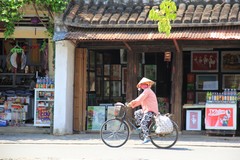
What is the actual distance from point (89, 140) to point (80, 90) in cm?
249

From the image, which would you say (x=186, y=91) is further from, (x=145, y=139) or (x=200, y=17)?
(x=145, y=139)

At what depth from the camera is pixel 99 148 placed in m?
14.6

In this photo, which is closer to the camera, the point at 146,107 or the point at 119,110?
the point at 146,107

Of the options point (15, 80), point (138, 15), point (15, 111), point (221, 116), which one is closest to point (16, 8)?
point (138, 15)

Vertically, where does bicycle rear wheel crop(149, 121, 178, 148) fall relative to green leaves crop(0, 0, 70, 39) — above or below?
below

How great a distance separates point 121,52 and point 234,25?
497 cm

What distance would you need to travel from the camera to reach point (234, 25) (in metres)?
16.7

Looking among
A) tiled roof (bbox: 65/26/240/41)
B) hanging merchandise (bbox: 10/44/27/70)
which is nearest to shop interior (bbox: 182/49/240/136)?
tiled roof (bbox: 65/26/240/41)

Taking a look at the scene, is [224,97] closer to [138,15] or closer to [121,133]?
[138,15]

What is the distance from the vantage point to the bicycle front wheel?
14555 millimetres

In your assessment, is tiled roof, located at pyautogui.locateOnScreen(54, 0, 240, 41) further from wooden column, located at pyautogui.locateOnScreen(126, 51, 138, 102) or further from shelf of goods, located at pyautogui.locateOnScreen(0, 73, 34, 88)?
shelf of goods, located at pyautogui.locateOnScreen(0, 73, 34, 88)

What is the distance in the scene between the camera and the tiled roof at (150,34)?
16.4 meters

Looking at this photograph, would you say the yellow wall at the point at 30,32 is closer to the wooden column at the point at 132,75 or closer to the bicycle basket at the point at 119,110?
the wooden column at the point at 132,75

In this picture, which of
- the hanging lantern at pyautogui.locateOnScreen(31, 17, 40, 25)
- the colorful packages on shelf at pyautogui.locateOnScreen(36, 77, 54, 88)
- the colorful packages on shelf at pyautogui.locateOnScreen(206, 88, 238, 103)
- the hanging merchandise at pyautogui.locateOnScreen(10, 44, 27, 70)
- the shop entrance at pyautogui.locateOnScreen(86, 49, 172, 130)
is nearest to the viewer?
the colorful packages on shelf at pyautogui.locateOnScreen(206, 88, 238, 103)
